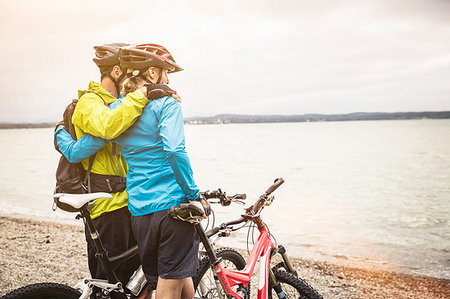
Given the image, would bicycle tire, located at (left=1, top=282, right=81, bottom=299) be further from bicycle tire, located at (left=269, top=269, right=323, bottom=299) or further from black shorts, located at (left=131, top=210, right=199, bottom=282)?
bicycle tire, located at (left=269, top=269, right=323, bottom=299)

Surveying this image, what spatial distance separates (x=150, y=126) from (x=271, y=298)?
1849 mm

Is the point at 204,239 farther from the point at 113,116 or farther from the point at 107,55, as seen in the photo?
the point at 107,55

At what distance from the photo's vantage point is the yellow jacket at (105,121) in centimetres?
230

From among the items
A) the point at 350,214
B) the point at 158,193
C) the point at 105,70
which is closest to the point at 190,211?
the point at 158,193

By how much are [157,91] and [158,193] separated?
663 mm

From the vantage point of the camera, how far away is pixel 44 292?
2.42m

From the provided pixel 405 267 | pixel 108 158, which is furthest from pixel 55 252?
pixel 405 267

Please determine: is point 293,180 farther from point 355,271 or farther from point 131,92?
point 131,92

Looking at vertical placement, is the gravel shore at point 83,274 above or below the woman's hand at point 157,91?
below

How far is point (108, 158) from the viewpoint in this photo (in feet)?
9.20

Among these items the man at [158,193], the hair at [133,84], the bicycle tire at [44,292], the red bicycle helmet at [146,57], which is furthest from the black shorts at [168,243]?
the red bicycle helmet at [146,57]

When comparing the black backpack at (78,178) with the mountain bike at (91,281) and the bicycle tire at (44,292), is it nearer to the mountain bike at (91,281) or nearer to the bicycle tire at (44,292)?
the mountain bike at (91,281)

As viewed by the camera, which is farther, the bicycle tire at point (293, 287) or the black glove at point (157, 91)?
the bicycle tire at point (293, 287)

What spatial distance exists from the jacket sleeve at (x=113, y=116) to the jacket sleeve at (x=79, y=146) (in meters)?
0.08
